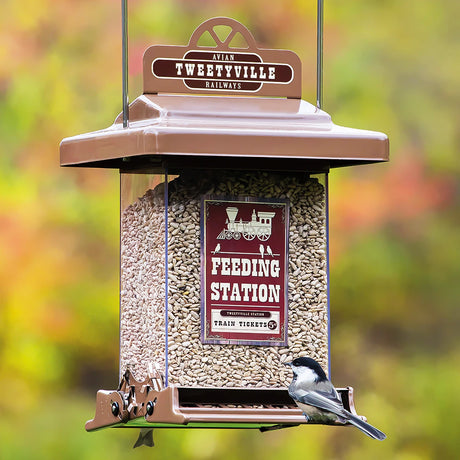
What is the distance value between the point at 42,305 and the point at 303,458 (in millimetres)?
1815

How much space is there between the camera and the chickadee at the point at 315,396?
160 inches

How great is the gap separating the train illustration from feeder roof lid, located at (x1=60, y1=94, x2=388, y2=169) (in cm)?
17

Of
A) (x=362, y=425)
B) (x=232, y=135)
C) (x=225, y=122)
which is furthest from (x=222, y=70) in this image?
(x=362, y=425)

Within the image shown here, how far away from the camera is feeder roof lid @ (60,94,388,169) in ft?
13.4

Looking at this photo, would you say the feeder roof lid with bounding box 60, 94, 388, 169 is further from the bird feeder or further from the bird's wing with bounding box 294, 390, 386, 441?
the bird's wing with bounding box 294, 390, 386, 441

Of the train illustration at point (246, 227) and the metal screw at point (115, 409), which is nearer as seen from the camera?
the train illustration at point (246, 227)

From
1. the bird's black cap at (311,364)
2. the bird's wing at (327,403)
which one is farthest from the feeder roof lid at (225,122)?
the bird's wing at (327,403)

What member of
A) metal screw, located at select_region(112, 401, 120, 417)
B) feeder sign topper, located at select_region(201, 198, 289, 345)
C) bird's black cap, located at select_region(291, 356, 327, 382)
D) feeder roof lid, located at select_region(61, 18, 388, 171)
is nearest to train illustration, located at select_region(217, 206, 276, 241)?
feeder sign topper, located at select_region(201, 198, 289, 345)

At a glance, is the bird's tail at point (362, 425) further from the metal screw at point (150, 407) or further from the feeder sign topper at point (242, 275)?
the metal screw at point (150, 407)

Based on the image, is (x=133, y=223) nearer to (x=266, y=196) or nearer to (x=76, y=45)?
(x=266, y=196)

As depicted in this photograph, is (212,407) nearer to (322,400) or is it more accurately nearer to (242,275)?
(322,400)

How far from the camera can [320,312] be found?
172 inches

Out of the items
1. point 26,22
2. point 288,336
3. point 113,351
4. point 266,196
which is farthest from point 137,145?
point 26,22

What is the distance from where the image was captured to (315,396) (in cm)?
406
